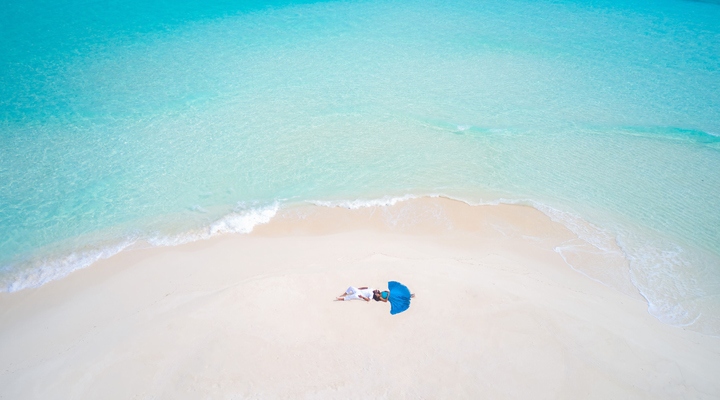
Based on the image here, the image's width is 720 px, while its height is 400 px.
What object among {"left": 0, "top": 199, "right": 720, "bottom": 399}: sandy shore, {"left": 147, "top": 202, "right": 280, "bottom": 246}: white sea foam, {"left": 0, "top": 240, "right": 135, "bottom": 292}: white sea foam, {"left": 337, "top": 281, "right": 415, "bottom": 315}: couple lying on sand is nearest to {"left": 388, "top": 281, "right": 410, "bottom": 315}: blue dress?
{"left": 337, "top": 281, "right": 415, "bottom": 315}: couple lying on sand

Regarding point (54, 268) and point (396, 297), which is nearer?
point (396, 297)

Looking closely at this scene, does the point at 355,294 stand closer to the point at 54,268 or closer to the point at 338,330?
the point at 338,330

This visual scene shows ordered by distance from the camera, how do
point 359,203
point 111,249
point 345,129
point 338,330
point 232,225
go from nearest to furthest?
point 338,330 → point 111,249 → point 232,225 → point 359,203 → point 345,129

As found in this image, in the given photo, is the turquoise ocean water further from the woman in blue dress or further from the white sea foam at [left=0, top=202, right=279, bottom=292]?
the woman in blue dress

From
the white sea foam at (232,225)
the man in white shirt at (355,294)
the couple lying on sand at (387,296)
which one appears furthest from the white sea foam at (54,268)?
the couple lying on sand at (387,296)

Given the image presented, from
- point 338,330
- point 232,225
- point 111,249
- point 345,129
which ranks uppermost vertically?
point 345,129

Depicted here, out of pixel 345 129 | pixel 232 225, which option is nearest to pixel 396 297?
pixel 232 225

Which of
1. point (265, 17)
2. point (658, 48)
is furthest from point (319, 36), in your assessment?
point (658, 48)
